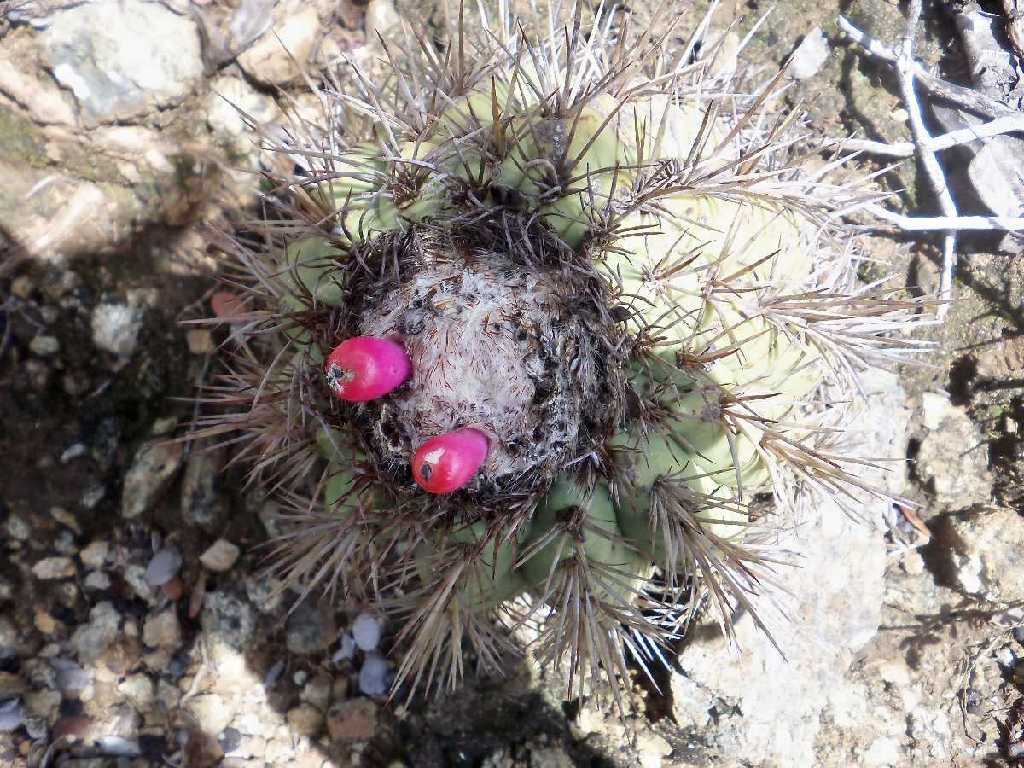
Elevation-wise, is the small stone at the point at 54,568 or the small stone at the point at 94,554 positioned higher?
the small stone at the point at 94,554

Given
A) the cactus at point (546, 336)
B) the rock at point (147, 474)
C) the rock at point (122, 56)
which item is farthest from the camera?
the rock at point (147, 474)

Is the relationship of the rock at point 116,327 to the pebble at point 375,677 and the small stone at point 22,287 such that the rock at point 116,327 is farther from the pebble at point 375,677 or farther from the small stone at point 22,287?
the pebble at point 375,677

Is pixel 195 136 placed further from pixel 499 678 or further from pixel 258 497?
pixel 499 678

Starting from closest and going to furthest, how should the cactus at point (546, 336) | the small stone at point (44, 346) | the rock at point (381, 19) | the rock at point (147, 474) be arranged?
the cactus at point (546, 336), the small stone at point (44, 346), the rock at point (147, 474), the rock at point (381, 19)

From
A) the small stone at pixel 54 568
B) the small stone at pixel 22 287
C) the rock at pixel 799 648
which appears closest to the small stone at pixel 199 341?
the small stone at pixel 22 287

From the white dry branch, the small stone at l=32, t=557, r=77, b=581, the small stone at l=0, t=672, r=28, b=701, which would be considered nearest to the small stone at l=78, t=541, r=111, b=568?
the small stone at l=32, t=557, r=77, b=581

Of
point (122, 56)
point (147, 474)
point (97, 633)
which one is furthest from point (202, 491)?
point (122, 56)
